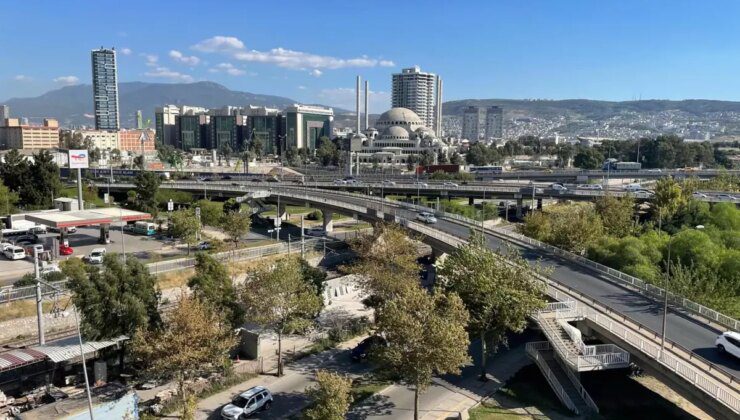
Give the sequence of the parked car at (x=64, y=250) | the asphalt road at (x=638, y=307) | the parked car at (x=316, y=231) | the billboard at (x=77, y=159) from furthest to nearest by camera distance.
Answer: the parked car at (x=316, y=231)
the billboard at (x=77, y=159)
the parked car at (x=64, y=250)
the asphalt road at (x=638, y=307)

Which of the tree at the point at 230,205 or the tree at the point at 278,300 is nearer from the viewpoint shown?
the tree at the point at 278,300

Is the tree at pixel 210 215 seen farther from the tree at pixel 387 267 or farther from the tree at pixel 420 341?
the tree at pixel 420 341

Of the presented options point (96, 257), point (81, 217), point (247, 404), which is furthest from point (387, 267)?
point (81, 217)

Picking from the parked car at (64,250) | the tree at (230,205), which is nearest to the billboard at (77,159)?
the parked car at (64,250)

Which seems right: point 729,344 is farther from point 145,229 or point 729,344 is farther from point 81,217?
point 145,229

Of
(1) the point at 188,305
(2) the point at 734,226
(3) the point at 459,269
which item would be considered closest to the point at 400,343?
(3) the point at 459,269

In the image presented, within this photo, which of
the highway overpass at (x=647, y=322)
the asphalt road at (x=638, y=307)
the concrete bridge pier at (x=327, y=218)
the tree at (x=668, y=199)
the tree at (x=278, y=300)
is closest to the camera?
the highway overpass at (x=647, y=322)

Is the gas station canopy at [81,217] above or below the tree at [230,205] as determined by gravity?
above

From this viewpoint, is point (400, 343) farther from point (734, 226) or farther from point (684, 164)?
point (684, 164)
